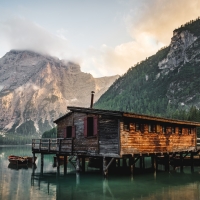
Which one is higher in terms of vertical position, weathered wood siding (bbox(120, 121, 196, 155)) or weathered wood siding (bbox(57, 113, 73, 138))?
weathered wood siding (bbox(57, 113, 73, 138))

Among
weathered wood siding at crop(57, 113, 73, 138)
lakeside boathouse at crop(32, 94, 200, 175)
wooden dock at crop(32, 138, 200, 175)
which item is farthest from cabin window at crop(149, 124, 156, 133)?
weathered wood siding at crop(57, 113, 73, 138)

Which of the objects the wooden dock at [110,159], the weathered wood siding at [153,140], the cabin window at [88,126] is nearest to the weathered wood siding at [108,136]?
the weathered wood siding at [153,140]

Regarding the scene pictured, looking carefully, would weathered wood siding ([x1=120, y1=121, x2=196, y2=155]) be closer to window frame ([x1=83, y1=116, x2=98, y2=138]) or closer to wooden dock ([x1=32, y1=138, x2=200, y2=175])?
wooden dock ([x1=32, y1=138, x2=200, y2=175])

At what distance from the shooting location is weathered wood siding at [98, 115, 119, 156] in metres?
26.6

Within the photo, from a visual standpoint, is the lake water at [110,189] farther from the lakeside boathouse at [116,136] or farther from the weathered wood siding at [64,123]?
the weathered wood siding at [64,123]

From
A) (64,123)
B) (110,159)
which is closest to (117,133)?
(110,159)

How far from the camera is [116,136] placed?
2648 cm

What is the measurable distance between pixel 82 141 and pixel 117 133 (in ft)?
18.2

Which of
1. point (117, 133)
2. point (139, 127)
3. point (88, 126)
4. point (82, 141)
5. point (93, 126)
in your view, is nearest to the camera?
point (117, 133)

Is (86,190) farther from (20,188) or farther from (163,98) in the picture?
(163,98)

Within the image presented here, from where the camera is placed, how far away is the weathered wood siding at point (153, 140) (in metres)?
26.8

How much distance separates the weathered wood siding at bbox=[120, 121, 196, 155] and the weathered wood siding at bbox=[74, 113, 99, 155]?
3454 millimetres

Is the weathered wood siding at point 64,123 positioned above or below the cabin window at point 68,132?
above

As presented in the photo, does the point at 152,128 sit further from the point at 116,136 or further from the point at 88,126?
the point at 88,126
